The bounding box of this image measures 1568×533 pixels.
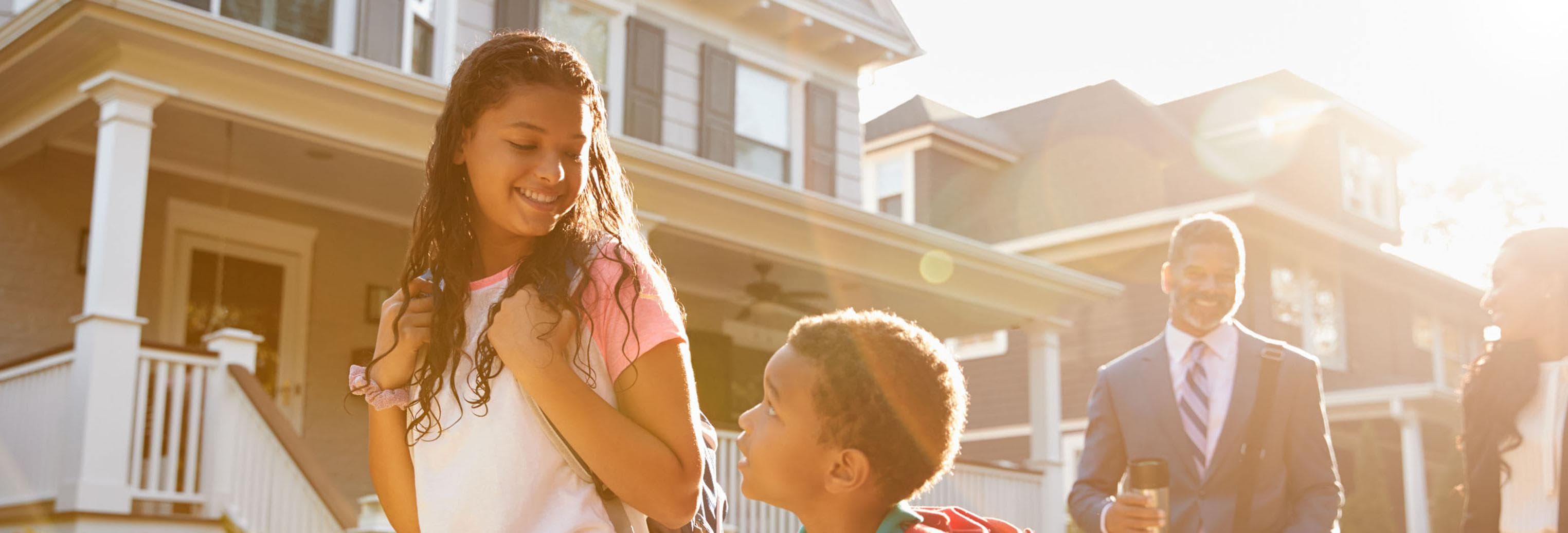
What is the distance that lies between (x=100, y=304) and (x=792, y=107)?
8.11m

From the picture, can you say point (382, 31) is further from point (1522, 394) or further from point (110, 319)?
point (1522, 394)

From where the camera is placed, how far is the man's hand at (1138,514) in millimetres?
2877

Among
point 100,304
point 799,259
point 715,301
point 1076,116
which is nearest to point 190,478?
point 100,304

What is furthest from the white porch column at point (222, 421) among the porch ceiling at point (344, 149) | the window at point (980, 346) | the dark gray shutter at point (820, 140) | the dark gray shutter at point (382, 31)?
the window at point (980, 346)

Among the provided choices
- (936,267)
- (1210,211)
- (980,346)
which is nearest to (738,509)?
(936,267)

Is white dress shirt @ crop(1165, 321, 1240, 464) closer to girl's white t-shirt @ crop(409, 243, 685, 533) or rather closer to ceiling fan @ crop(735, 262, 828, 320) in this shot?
girl's white t-shirt @ crop(409, 243, 685, 533)

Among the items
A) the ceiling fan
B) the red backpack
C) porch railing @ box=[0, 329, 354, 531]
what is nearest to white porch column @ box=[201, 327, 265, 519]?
porch railing @ box=[0, 329, 354, 531]

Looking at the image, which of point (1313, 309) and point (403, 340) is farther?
point (1313, 309)

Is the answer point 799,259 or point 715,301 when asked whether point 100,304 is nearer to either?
point 799,259

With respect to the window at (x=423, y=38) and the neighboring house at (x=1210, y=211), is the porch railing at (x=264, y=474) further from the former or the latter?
the neighboring house at (x=1210, y=211)

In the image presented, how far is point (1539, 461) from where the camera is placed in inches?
158

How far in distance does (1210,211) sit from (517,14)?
10.4 meters

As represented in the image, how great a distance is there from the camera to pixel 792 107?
47.5 feet

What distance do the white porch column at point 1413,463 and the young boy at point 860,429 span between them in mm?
18953
